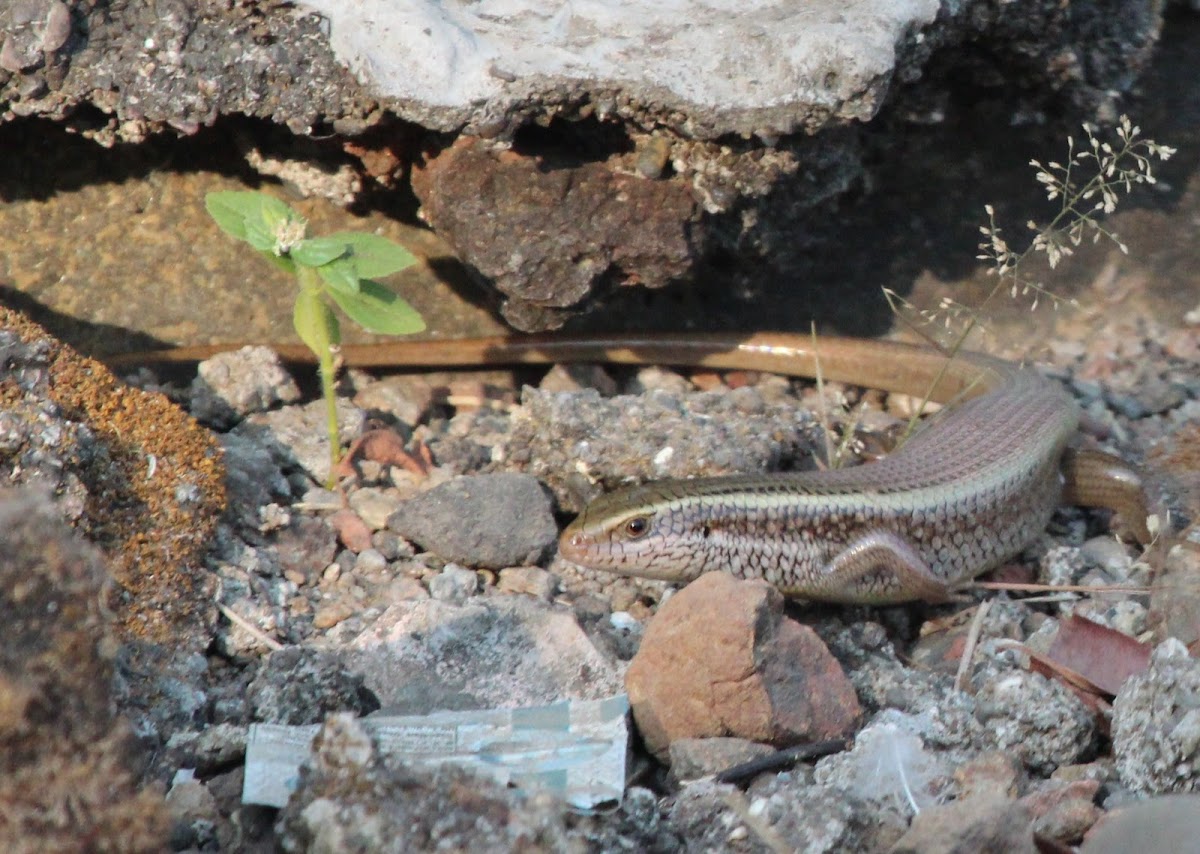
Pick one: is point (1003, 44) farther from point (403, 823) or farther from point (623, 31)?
point (403, 823)

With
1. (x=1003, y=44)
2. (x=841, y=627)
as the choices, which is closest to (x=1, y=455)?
(x=841, y=627)

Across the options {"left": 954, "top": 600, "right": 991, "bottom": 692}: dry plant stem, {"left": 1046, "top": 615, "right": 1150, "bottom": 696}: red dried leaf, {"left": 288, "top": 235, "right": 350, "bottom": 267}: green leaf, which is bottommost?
{"left": 954, "top": 600, "right": 991, "bottom": 692}: dry plant stem

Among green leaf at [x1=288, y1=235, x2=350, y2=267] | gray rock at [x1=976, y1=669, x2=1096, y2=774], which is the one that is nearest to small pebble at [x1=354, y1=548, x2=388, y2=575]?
green leaf at [x1=288, y1=235, x2=350, y2=267]

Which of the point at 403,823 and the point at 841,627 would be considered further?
the point at 841,627

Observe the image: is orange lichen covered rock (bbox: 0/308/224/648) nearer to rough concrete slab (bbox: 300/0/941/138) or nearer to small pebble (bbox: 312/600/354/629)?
small pebble (bbox: 312/600/354/629)

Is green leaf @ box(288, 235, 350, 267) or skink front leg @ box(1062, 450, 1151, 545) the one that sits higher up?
green leaf @ box(288, 235, 350, 267)

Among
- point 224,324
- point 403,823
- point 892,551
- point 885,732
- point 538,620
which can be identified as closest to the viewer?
point 403,823

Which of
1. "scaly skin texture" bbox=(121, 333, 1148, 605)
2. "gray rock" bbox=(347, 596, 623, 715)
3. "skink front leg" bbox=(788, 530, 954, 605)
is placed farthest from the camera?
"skink front leg" bbox=(788, 530, 954, 605)
